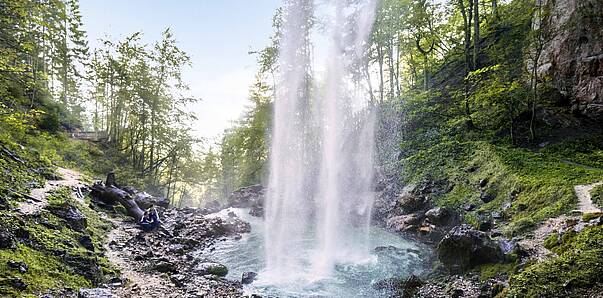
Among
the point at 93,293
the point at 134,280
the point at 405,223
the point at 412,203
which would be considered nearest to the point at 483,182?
the point at 412,203

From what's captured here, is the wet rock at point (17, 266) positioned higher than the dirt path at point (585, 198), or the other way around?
the dirt path at point (585, 198)

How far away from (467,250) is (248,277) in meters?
6.40

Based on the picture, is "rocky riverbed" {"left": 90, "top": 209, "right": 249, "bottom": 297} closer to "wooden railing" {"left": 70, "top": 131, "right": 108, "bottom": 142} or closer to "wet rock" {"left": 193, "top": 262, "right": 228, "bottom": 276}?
"wet rock" {"left": 193, "top": 262, "right": 228, "bottom": 276}

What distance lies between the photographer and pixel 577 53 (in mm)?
14664

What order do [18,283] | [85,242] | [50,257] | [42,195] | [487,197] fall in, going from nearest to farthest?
[18,283]
[50,257]
[85,242]
[42,195]
[487,197]

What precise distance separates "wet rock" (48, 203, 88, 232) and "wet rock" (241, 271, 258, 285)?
493 centimetres

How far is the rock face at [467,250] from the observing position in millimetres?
8445

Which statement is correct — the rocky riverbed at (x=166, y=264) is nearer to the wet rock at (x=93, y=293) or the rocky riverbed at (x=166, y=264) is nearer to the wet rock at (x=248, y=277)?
the wet rock at (x=93, y=293)

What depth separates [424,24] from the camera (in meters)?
22.0

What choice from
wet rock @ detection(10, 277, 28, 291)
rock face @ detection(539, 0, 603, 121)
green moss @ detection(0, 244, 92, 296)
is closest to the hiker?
green moss @ detection(0, 244, 92, 296)

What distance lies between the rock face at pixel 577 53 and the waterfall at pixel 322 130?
1199 centimetres

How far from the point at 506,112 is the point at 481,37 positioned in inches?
420

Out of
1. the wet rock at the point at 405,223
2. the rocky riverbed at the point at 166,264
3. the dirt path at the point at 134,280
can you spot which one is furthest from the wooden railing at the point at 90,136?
the wet rock at the point at 405,223

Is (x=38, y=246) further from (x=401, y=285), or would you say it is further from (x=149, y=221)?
(x=401, y=285)
